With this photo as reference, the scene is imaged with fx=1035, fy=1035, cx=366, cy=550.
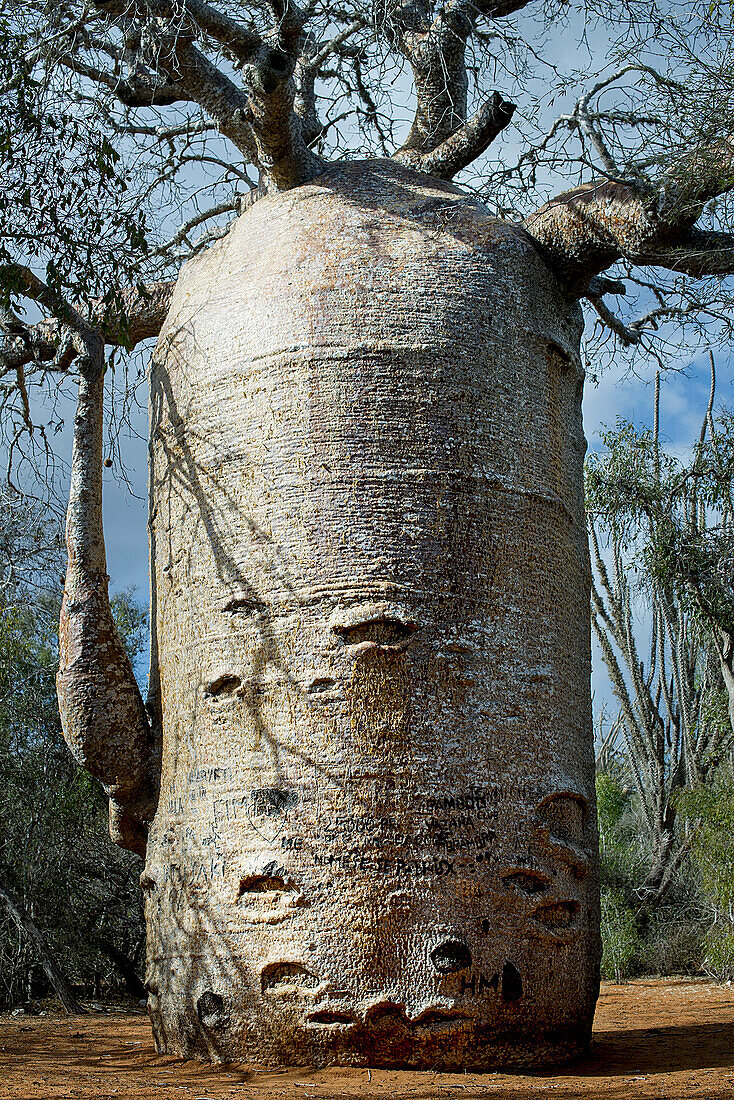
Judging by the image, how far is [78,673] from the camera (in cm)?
396

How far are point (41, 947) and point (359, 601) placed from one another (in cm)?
378

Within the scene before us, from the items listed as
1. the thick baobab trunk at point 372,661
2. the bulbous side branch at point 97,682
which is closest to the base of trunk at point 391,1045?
the thick baobab trunk at point 372,661

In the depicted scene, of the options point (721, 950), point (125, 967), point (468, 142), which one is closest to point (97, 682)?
point (468, 142)

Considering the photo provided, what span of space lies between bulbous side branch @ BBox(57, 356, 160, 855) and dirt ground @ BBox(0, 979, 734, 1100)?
2.79 ft

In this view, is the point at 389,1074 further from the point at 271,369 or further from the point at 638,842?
the point at 638,842

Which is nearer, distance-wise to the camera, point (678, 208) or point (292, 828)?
point (292, 828)

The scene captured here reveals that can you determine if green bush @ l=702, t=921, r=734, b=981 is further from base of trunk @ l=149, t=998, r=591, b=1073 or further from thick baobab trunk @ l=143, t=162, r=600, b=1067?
base of trunk @ l=149, t=998, r=591, b=1073

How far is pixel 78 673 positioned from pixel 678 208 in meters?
2.81

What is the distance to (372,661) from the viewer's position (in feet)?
10.7

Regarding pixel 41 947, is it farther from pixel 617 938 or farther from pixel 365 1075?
pixel 617 938

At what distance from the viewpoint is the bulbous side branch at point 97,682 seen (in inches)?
151

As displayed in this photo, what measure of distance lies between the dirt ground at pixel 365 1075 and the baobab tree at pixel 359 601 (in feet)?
0.40

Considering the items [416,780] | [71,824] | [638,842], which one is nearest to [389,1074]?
[416,780]

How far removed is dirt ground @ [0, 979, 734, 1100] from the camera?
2.75 m
